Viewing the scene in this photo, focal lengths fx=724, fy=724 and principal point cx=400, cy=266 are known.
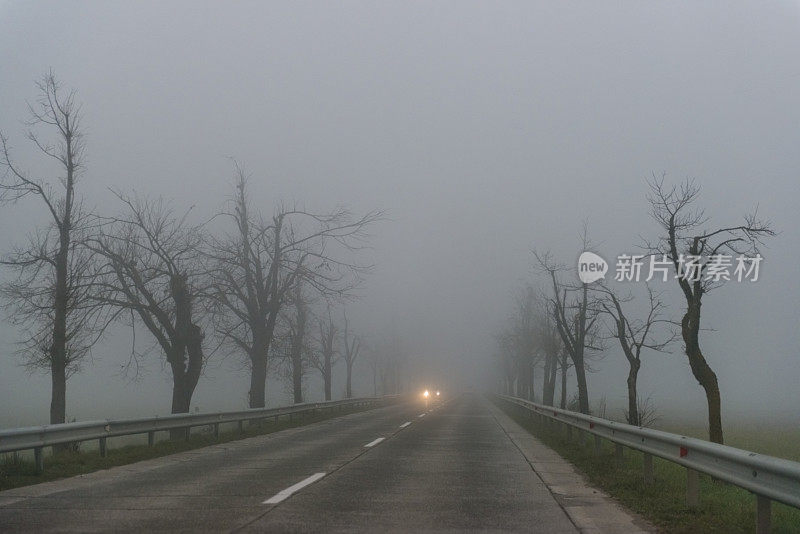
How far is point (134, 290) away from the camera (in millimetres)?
23625

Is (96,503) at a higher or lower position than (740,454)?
lower

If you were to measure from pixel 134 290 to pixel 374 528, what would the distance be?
18.7 m

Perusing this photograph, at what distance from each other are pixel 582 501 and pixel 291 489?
12.3 ft

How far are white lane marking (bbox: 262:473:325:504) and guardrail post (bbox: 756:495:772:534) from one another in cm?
508

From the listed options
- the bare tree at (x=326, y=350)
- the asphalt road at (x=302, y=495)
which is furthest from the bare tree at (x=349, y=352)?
the asphalt road at (x=302, y=495)

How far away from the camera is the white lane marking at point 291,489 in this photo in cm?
863

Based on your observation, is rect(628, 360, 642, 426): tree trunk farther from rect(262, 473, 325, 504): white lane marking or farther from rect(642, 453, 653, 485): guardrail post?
rect(262, 473, 325, 504): white lane marking

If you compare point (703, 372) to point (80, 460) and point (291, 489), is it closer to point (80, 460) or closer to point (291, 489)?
point (291, 489)

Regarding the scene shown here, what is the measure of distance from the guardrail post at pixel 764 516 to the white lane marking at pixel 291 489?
5.08 metres

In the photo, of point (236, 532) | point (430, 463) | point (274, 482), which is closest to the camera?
point (236, 532)

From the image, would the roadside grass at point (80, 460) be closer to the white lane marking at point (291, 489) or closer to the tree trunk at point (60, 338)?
the tree trunk at point (60, 338)

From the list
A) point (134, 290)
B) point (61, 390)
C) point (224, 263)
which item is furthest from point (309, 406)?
point (61, 390)

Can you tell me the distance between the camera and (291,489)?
9547 mm

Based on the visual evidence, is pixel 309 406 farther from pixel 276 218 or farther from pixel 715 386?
pixel 715 386
